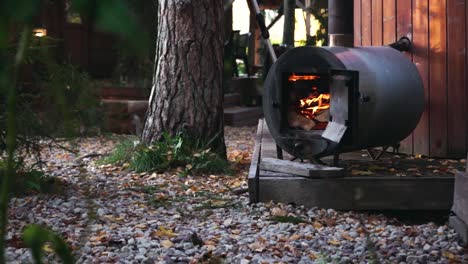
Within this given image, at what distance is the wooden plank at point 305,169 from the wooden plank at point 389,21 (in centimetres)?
186

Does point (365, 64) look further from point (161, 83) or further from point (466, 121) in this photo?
point (161, 83)

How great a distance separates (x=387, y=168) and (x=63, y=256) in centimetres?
468

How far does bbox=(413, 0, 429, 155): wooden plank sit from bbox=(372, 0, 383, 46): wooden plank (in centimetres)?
49

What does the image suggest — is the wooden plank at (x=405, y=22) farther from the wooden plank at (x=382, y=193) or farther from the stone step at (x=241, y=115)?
the stone step at (x=241, y=115)

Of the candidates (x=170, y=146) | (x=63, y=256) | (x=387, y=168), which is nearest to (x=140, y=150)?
(x=170, y=146)

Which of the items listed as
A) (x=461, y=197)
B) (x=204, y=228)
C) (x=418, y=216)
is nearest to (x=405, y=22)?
(x=418, y=216)

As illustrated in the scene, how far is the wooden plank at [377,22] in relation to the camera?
6660mm

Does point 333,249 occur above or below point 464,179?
below

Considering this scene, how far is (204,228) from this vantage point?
457 cm

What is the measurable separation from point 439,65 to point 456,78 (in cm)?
18

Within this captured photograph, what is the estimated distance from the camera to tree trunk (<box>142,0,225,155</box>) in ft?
22.3

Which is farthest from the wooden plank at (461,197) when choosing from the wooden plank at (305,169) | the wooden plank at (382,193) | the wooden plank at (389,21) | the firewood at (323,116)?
the wooden plank at (389,21)

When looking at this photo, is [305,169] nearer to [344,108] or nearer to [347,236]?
[344,108]

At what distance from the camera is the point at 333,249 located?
3.92 meters
